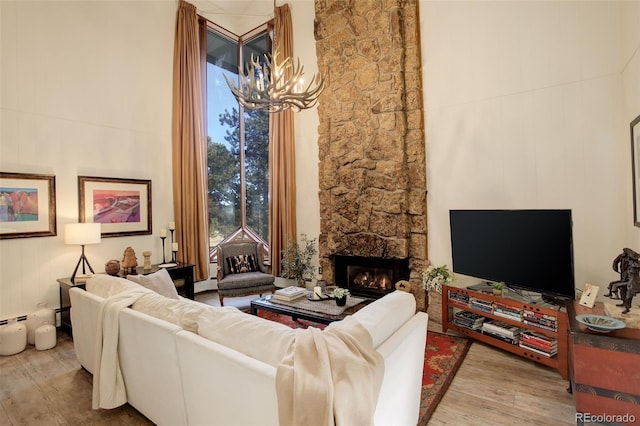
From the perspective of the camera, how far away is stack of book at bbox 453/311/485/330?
3303 millimetres

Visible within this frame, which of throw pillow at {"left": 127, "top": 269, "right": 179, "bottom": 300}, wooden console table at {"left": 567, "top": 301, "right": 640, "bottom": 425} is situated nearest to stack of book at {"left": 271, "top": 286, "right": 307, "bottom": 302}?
throw pillow at {"left": 127, "top": 269, "right": 179, "bottom": 300}

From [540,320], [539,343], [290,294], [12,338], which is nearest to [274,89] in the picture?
[290,294]

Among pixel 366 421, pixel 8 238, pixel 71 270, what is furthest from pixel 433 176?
pixel 8 238

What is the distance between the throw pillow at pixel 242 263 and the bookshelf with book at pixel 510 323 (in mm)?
2749

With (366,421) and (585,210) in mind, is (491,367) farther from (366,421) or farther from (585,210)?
(366,421)

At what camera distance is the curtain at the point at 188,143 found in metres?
5.04

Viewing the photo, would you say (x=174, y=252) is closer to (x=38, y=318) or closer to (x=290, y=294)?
(x=38, y=318)

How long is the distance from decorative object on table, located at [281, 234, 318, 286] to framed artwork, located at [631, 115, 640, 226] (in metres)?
3.79

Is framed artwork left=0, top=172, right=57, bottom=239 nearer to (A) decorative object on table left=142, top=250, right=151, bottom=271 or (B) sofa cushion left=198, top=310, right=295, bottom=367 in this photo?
(A) decorative object on table left=142, top=250, right=151, bottom=271

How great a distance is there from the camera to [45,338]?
3.35m

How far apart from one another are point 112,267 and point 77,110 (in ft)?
6.53

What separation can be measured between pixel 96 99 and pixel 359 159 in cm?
354

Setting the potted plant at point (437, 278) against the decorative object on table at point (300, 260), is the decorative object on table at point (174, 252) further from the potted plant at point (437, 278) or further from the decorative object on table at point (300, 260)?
the potted plant at point (437, 278)

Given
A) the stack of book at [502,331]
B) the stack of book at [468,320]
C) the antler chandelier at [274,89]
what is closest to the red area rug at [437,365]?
the stack of book at [468,320]
